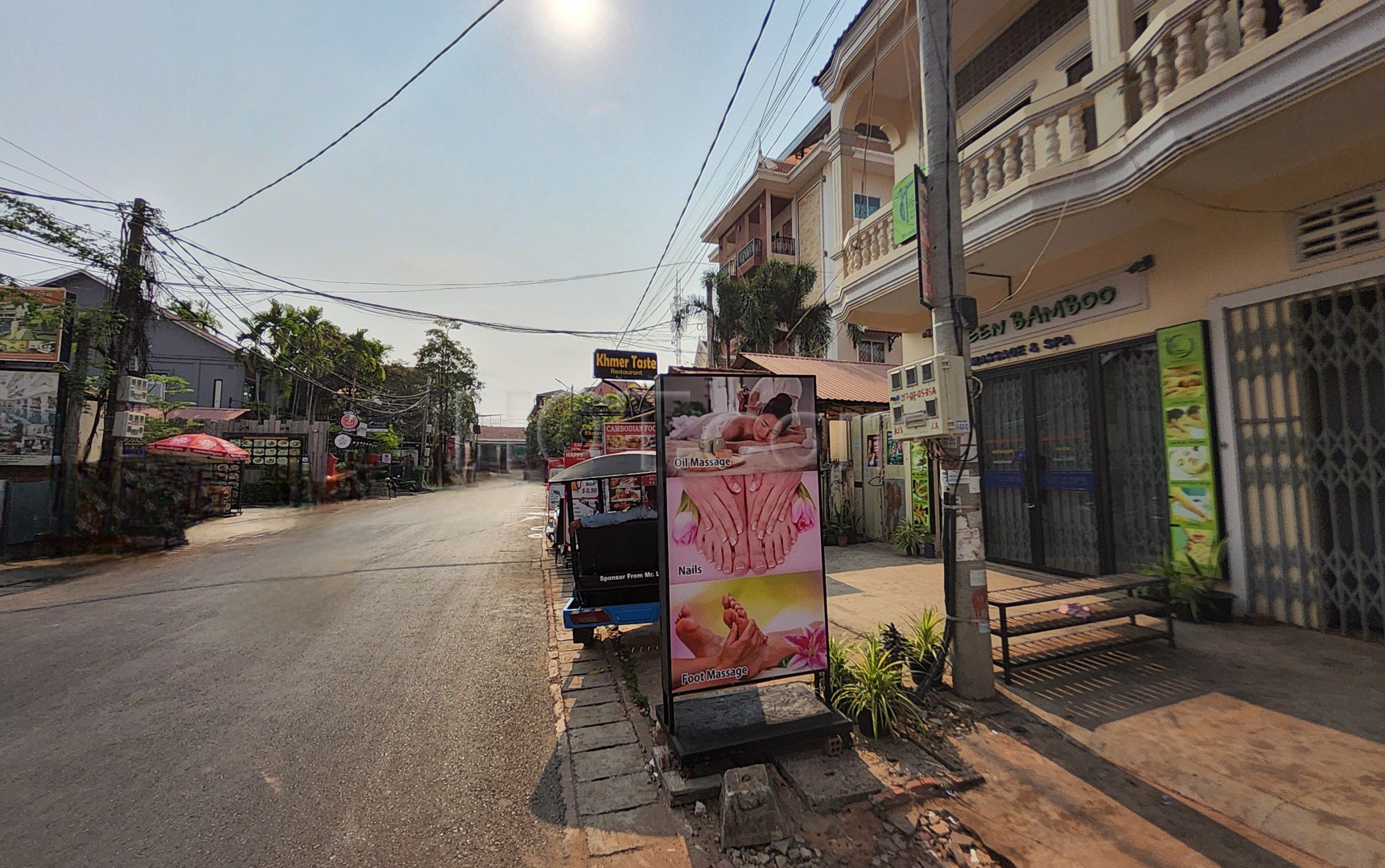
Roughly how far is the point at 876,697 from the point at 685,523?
1.71 m

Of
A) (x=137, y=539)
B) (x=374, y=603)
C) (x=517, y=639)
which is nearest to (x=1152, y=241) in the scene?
(x=517, y=639)

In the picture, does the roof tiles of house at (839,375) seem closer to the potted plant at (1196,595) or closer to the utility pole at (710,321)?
the potted plant at (1196,595)

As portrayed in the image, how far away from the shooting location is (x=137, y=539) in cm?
1209

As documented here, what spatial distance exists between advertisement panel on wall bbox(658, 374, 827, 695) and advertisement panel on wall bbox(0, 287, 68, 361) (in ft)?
51.8

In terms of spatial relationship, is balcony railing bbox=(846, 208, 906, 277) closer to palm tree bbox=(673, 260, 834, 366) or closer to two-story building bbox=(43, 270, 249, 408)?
palm tree bbox=(673, 260, 834, 366)

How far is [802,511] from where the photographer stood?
12.0 feet

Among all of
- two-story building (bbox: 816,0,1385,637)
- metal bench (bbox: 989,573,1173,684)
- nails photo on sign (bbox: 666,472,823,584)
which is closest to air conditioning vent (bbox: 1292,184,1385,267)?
two-story building (bbox: 816,0,1385,637)

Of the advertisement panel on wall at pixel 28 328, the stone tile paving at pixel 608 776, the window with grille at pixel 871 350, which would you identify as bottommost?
the stone tile paving at pixel 608 776

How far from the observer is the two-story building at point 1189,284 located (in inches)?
174

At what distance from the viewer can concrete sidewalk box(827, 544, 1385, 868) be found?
256 cm

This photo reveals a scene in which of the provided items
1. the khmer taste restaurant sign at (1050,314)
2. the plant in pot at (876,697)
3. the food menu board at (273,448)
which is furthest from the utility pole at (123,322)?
the khmer taste restaurant sign at (1050,314)

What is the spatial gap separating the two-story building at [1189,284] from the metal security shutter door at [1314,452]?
17mm

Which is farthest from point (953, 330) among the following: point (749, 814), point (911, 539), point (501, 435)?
point (501, 435)

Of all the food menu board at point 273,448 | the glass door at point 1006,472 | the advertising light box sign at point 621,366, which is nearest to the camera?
the glass door at point 1006,472
